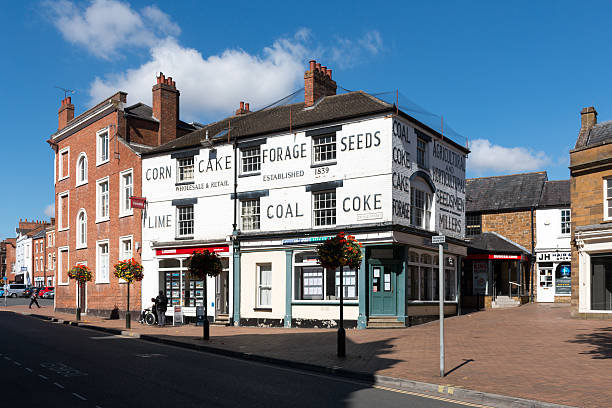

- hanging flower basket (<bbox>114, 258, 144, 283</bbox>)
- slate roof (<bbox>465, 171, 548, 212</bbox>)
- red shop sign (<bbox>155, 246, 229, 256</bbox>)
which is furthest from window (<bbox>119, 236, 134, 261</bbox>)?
slate roof (<bbox>465, 171, 548, 212</bbox>)

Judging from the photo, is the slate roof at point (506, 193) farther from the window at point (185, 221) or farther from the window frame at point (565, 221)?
the window at point (185, 221)

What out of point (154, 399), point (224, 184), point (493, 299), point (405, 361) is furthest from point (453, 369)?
point (493, 299)

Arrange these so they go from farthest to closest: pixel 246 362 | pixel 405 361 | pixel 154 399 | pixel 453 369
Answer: pixel 246 362, pixel 405 361, pixel 453 369, pixel 154 399

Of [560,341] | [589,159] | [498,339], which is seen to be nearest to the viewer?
[560,341]

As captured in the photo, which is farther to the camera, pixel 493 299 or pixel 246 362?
pixel 493 299

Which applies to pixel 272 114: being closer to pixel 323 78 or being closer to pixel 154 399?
pixel 323 78

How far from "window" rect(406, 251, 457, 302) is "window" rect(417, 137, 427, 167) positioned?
427 cm

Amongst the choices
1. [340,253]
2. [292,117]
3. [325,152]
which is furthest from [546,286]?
[340,253]

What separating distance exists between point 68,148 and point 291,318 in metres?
23.2

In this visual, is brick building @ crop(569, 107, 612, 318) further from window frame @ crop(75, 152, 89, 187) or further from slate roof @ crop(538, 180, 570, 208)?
window frame @ crop(75, 152, 89, 187)

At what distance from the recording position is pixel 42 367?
47.1 feet

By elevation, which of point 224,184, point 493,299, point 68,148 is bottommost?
point 493,299

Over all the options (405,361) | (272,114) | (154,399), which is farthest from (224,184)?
(154,399)

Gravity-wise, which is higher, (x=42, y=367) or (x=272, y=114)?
(x=272, y=114)
